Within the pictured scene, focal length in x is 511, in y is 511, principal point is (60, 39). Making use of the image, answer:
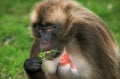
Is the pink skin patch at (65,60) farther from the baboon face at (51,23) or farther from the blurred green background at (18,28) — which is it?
the blurred green background at (18,28)

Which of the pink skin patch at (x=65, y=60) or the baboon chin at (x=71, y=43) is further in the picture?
the pink skin patch at (x=65, y=60)

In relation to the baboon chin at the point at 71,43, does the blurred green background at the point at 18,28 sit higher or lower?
lower

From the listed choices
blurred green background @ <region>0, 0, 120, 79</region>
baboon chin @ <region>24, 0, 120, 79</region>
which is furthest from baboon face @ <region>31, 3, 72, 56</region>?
blurred green background @ <region>0, 0, 120, 79</region>

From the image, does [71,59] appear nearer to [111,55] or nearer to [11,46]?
[111,55]

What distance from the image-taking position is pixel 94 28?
7.19 m

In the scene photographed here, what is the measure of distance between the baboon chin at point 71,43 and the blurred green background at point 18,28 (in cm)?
80

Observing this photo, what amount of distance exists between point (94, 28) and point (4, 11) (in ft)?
20.1

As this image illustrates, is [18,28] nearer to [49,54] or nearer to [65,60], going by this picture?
[65,60]

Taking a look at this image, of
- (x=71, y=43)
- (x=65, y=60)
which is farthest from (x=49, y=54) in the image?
(x=71, y=43)

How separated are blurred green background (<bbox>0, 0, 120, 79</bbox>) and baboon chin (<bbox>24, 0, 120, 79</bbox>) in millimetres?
802

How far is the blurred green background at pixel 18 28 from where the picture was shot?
9.07 m

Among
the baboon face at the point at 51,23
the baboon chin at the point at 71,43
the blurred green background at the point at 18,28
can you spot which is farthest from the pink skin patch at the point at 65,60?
the blurred green background at the point at 18,28

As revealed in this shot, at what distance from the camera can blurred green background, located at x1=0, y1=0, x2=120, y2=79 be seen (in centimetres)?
907

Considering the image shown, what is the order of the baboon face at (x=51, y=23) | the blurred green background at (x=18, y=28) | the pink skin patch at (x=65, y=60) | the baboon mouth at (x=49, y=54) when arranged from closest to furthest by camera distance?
the baboon mouth at (x=49, y=54)
the baboon face at (x=51, y=23)
the pink skin patch at (x=65, y=60)
the blurred green background at (x=18, y=28)
